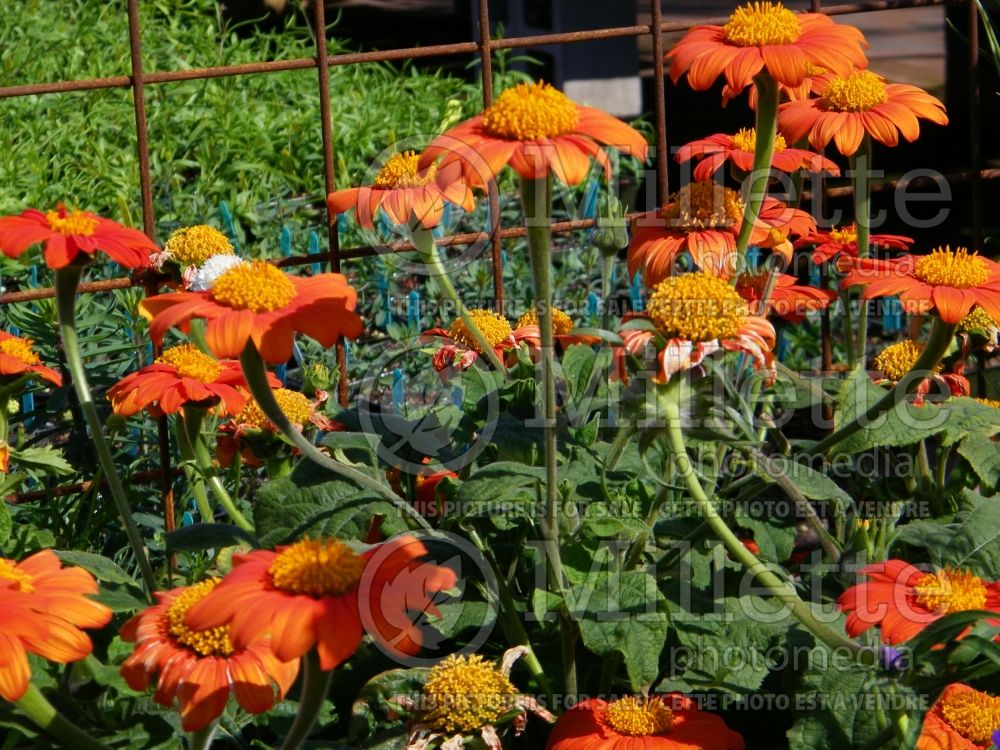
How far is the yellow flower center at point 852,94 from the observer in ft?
6.33

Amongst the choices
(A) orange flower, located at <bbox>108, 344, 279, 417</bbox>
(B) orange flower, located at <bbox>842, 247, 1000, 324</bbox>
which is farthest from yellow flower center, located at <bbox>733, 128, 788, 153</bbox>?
(A) orange flower, located at <bbox>108, 344, 279, 417</bbox>

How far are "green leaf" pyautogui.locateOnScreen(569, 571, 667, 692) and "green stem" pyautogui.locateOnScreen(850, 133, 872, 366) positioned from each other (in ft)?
1.82

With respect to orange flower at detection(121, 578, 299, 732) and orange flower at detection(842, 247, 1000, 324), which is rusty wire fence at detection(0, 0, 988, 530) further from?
orange flower at detection(121, 578, 299, 732)

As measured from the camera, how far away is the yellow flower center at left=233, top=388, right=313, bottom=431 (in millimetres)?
1900

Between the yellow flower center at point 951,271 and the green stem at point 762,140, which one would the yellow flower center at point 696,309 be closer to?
the green stem at point 762,140

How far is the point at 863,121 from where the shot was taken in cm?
192

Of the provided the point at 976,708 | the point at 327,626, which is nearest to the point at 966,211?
the point at 976,708

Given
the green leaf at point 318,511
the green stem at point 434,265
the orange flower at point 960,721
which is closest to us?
the orange flower at point 960,721

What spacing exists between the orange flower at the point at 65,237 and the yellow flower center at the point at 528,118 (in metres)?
0.45

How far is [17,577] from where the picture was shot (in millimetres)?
1367

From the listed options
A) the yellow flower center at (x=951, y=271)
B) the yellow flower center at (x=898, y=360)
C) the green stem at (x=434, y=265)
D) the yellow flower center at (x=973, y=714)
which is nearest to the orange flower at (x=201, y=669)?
the green stem at (x=434, y=265)

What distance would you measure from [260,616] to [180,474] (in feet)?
4.51

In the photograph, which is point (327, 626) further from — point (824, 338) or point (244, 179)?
point (244, 179)

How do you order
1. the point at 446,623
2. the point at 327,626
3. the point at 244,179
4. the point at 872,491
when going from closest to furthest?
the point at 327,626 → the point at 446,623 → the point at 872,491 → the point at 244,179
